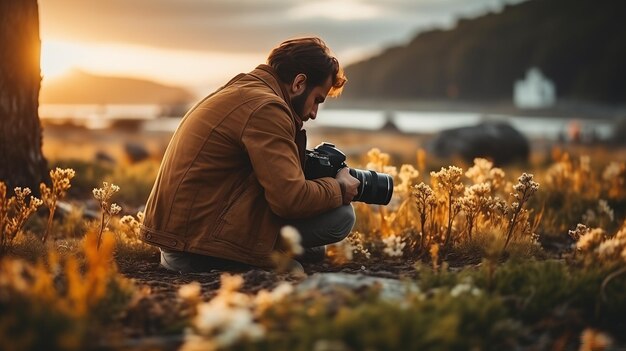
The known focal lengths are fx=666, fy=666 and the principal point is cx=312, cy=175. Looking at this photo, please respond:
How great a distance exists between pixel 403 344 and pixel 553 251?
3.57m

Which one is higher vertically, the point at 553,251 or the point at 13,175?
the point at 13,175

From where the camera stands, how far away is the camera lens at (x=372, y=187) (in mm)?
4441

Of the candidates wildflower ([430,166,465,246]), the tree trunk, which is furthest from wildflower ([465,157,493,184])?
the tree trunk

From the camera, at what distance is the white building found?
403ft

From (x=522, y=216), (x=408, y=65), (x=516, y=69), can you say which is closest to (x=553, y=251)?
(x=522, y=216)

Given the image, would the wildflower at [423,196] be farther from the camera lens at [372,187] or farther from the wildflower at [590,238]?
the wildflower at [590,238]

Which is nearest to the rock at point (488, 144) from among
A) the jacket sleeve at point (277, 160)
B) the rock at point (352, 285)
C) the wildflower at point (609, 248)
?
the jacket sleeve at point (277, 160)

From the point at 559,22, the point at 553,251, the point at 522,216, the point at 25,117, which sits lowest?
the point at 553,251

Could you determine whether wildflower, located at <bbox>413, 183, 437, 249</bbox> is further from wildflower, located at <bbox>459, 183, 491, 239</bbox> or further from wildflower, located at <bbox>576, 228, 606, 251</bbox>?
wildflower, located at <bbox>576, 228, 606, 251</bbox>

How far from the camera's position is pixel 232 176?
→ 4.09 m

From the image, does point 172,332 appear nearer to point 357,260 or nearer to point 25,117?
point 357,260

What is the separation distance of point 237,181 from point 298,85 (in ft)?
2.41

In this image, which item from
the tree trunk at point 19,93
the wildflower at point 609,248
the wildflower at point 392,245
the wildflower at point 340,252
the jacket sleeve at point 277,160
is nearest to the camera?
the wildflower at point 609,248

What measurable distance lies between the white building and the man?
400 ft
